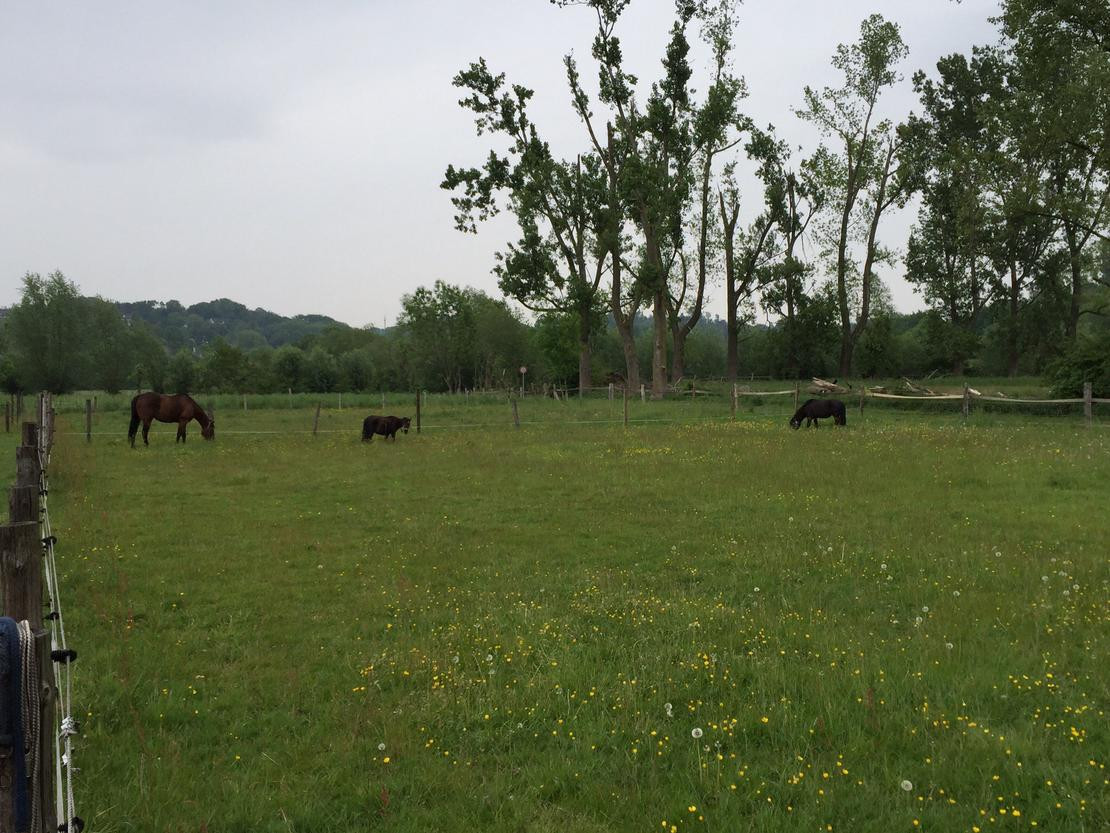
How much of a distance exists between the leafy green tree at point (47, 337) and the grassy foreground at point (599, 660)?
7239cm

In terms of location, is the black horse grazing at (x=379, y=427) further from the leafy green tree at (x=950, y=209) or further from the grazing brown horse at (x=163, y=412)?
the leafy green tree at (x=950, y=209)

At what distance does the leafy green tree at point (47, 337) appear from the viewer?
2776 inches

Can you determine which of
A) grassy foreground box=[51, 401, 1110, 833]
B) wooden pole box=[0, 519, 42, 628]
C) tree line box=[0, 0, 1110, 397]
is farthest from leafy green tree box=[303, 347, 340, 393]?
wooden pole box=[0, 519, 42, 628]

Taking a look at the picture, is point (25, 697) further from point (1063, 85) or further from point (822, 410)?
point (1063, 85)

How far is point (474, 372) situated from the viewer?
9562cm

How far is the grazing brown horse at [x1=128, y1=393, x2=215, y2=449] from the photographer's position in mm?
22109

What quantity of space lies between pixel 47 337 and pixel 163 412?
206 ft

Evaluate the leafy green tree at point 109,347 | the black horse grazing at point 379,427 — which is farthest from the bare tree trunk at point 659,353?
the leafy green tree at point 109,347

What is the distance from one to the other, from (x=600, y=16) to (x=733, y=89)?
357 inches

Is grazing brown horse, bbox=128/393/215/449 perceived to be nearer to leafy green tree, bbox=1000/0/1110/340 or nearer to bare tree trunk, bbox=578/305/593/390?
bare tree trunk, bbox=578/305/593/390

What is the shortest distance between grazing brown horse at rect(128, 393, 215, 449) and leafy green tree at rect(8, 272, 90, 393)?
6129 cm

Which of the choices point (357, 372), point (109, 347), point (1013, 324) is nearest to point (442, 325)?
point (357, 372)

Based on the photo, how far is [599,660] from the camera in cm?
582

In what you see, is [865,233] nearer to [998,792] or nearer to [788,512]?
[788,512]
